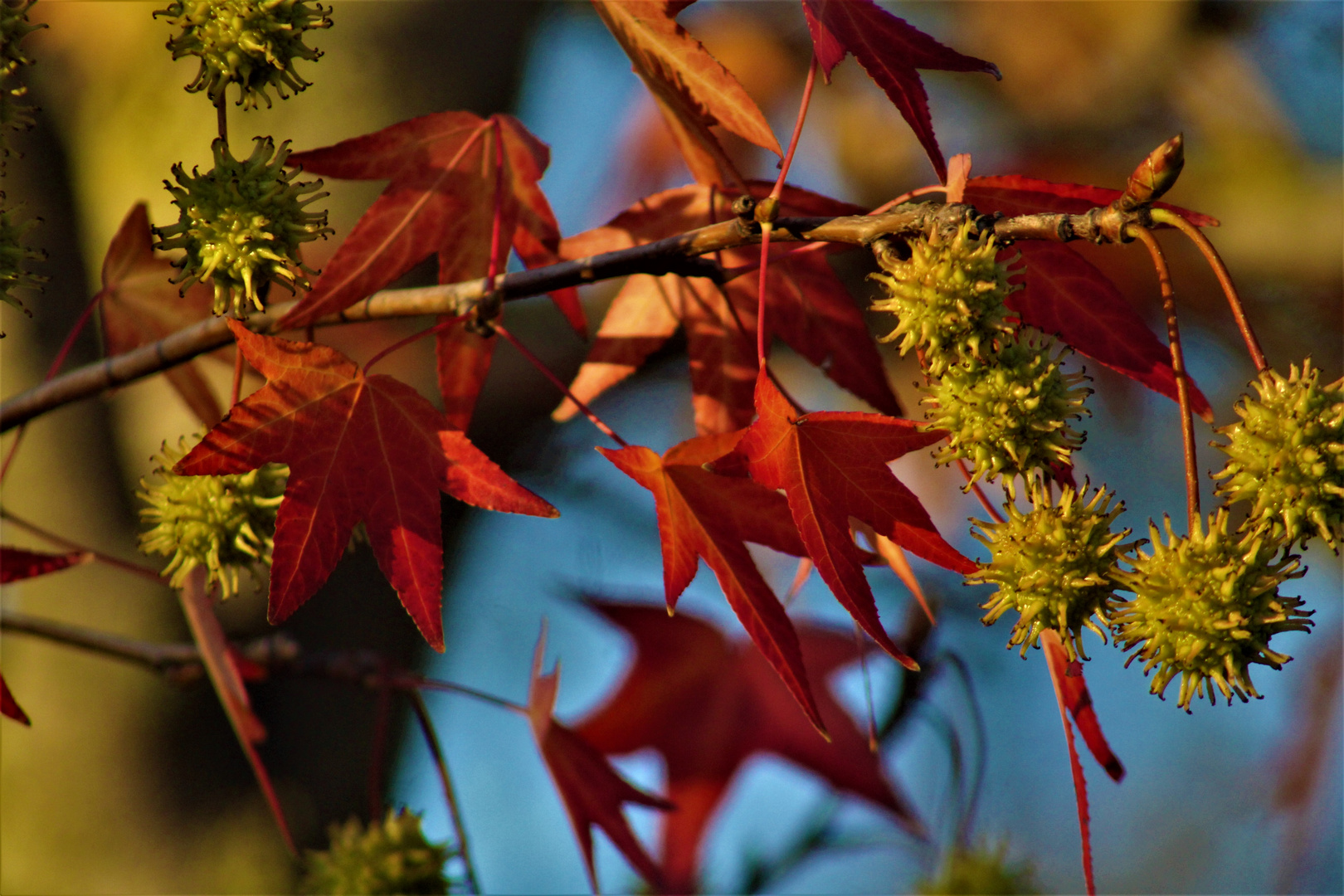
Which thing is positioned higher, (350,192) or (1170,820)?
(350,192)

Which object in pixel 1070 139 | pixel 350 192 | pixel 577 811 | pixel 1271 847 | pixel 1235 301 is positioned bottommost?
pixel 1271 847

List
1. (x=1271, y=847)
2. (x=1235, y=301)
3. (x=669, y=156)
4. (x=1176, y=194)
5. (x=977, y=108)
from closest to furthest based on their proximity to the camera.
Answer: (x=1235, y=301), (x=1176, y=194), (x=977, y=108), (x=669, y=156), (x=1271, y=847)

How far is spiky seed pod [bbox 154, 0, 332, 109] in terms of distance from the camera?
73 centimetres

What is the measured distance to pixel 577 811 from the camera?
44.9 inches

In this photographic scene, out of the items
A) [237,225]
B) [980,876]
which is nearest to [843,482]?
[237,225]

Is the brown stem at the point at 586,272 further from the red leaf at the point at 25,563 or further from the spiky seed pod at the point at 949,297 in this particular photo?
the red leaf at the point at 25,563

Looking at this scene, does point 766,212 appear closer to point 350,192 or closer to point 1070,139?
point 350,192

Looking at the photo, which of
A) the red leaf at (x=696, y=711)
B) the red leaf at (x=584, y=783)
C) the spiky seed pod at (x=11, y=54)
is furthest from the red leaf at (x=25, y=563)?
the red leaf at (x=696, y=711)

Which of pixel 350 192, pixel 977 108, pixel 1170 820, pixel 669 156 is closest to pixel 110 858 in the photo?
pixel 350 192

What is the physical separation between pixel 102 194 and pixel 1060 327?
200cm

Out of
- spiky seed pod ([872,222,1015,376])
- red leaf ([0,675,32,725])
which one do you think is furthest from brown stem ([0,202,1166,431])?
red leaf ([0,675,32,725])

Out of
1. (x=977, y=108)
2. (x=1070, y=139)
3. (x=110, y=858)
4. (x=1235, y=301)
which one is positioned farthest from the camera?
(x=977, y=108)

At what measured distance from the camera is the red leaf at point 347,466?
2.50 ft

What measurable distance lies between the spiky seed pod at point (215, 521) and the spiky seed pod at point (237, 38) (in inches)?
12.3
